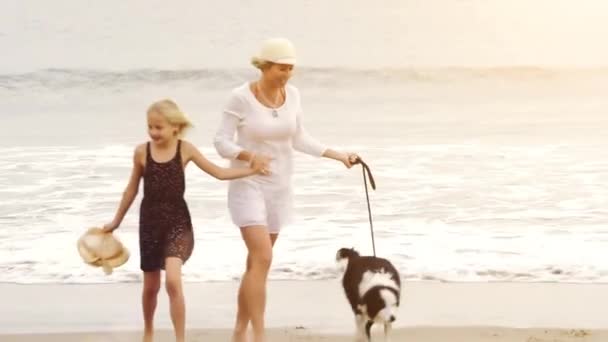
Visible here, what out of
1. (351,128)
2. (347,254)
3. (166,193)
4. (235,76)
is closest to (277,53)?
(166,193)

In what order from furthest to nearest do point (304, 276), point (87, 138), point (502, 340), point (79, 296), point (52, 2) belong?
1. point (52, 2)
2. point (87, 138)
3. point (304, 276)
4. point (79, 296)
5. point (502, 340)

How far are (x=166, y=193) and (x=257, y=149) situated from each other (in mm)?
467

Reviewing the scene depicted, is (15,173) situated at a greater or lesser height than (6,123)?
lesser

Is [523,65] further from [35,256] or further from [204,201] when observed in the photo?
[35,256]

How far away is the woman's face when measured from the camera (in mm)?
4977

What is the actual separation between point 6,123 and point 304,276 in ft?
55.9

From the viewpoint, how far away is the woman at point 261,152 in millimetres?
4980

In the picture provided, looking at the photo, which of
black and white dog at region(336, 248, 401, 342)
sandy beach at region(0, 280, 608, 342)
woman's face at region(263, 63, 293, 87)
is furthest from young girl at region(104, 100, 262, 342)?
sandy beach at region(0, 280, 608, 342)

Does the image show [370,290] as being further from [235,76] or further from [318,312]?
[235,76]

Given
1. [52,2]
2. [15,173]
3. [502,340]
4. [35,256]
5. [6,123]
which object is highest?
[52,2]

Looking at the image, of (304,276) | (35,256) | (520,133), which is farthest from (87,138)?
(304,276)

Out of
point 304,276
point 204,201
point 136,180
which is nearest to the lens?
A: point 136,180

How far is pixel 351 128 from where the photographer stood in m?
22.3

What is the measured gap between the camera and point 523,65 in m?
30.9
